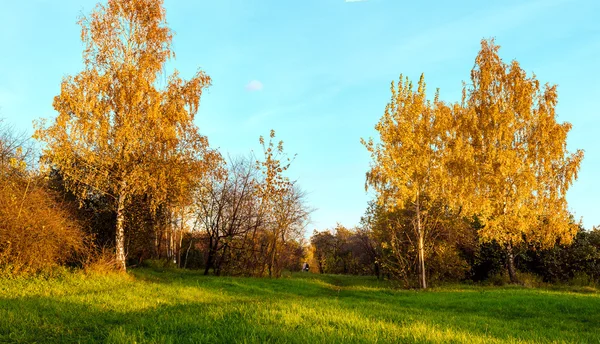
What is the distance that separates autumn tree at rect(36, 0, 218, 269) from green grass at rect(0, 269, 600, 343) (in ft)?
20.4

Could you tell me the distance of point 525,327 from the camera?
940 cm

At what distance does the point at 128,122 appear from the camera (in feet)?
65.0

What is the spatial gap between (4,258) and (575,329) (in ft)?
58.2

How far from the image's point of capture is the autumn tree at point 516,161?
81.7 feet

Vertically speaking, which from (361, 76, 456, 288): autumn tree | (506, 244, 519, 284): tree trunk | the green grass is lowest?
the green grass

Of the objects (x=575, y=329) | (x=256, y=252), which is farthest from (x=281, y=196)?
(x=575, y=329)

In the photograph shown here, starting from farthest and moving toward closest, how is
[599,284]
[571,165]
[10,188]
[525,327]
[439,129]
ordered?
[571,165]
[599,284]
[439,129]
[10,188]
[525,327]

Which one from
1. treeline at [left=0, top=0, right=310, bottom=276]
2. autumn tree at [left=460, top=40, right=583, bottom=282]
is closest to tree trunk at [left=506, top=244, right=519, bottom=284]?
autumn tree at [left=460, top=40, right=583, bottom=282]

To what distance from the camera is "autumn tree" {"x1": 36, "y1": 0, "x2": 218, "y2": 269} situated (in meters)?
19.3

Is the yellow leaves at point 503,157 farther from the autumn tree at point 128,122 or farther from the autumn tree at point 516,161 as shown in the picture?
the autumn tree at point 128,122

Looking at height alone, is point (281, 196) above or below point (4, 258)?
above

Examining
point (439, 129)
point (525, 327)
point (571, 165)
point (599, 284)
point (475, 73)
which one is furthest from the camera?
point (475, 73)

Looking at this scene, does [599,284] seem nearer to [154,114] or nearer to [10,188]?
[154,114]

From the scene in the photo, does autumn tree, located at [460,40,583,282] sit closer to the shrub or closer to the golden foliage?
the golden foliage
